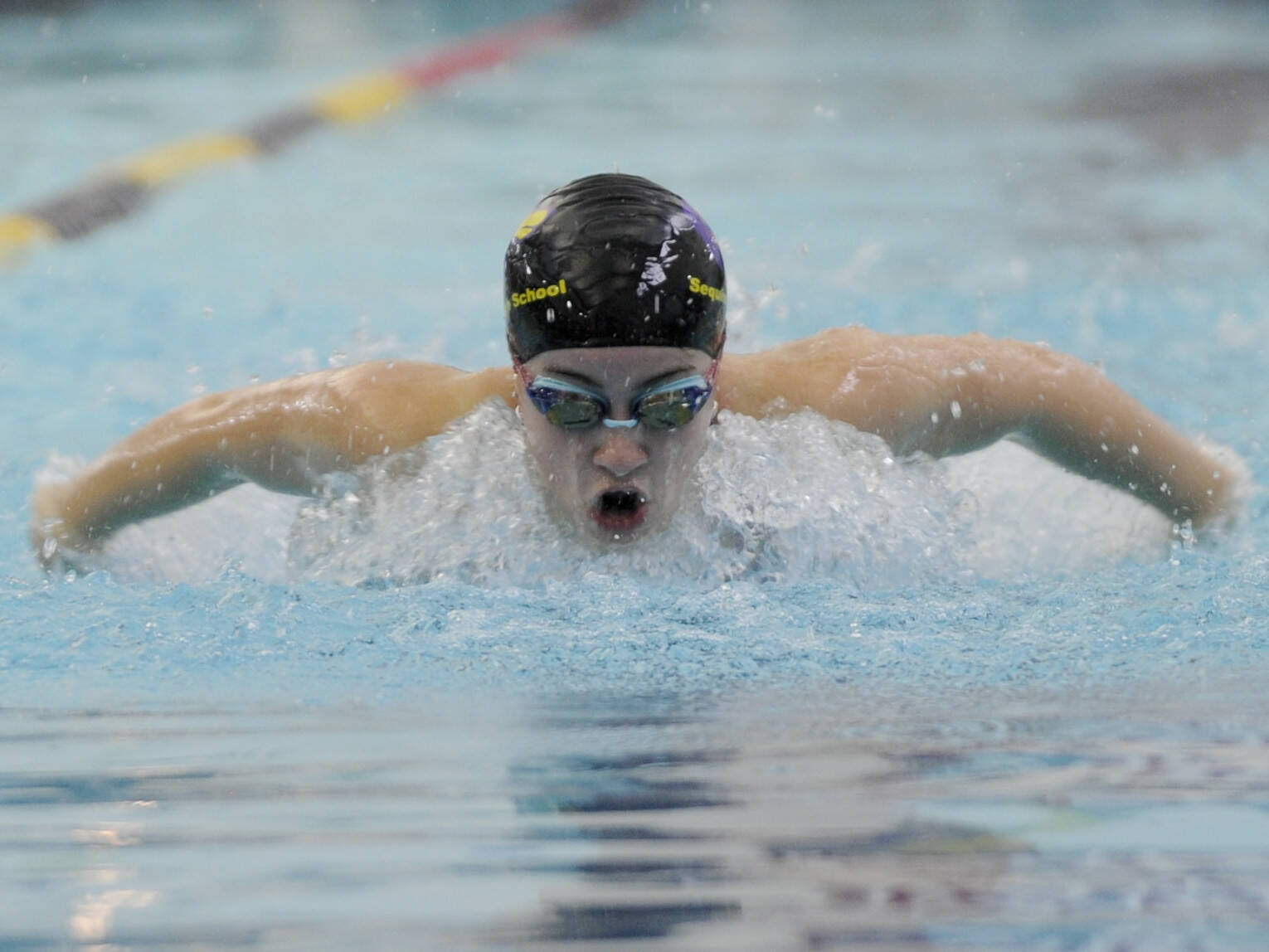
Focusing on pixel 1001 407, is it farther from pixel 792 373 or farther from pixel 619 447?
pixel 619 447

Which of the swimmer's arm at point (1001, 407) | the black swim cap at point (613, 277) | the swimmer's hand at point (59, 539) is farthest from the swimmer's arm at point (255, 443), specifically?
the swimmer's arm at point (1001, 407)

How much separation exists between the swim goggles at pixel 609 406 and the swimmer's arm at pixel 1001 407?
0.31 meters

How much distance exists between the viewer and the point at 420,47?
384 inches

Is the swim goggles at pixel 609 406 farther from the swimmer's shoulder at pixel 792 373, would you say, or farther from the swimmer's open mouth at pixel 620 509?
the swimmer's shoulder at pixel 792 373

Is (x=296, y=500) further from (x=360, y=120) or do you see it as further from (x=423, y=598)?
(x=360, y=120)

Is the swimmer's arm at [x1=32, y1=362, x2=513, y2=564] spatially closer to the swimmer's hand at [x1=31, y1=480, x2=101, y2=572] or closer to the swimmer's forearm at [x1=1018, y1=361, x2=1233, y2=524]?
the swimmer's hand at [x1=31, y1=480, x2=101, y2=572]

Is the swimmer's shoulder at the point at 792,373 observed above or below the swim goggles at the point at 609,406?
above

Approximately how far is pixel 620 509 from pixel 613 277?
36 cm

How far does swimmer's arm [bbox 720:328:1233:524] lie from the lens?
9.14ft

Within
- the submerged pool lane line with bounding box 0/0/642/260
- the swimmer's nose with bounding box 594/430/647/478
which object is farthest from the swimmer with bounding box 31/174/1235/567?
the submerged pool lane line with bounding box 0/0/642/260

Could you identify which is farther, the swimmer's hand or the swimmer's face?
the swimmer's hand

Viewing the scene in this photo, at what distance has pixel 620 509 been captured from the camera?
8.39 feet

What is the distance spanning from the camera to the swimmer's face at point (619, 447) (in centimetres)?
251

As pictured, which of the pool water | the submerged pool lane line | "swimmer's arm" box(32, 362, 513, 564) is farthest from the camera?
the submerged pool lane line
